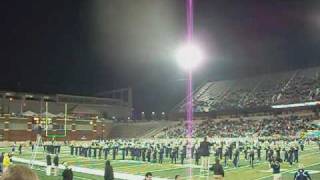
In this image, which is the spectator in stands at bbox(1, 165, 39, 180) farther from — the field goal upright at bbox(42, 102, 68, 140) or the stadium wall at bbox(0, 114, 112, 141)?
the field goal upright at bbox(42, 102, 68, 140)

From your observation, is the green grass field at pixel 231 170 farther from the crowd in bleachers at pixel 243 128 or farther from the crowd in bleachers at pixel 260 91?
the crowd in bleachers at pixel 260 91

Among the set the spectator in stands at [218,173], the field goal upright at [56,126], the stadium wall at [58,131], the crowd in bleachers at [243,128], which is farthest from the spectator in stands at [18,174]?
the field goal upright at [56,126]

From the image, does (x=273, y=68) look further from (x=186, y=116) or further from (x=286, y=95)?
(x=186, y=116)

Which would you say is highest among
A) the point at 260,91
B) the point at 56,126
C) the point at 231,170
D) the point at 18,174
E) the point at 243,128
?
the point at 260,91

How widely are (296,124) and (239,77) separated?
27.7 meters

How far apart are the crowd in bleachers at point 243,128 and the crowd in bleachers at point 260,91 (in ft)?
15.8

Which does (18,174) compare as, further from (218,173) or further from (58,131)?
(58,131)

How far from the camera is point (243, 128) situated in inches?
2157

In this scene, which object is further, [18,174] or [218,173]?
[218,173]

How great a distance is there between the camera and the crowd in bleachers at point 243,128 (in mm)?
47231

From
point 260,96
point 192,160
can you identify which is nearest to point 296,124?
point 260,96

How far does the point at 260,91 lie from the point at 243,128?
13.3 m

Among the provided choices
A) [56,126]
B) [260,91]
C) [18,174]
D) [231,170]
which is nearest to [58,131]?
[56,126]

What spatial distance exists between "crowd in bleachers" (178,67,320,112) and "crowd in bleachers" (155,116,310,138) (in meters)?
4.81
